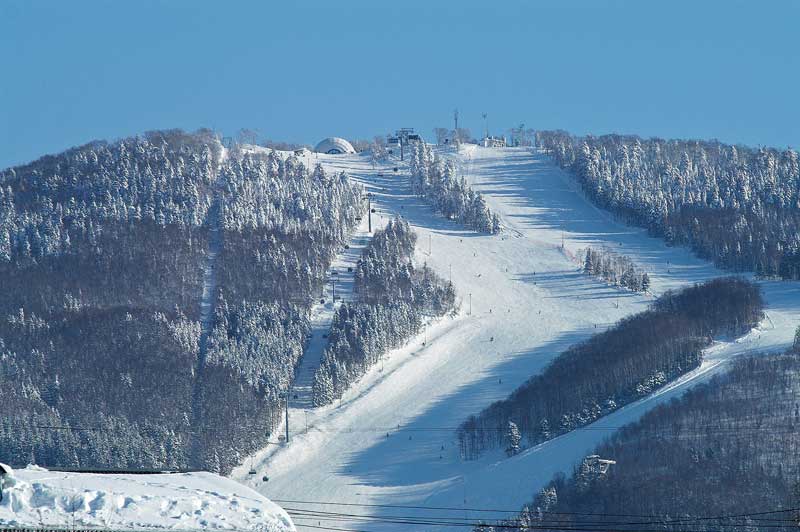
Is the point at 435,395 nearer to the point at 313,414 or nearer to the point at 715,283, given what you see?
the point at 313,414

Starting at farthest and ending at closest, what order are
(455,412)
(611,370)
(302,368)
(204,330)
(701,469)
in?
(204,330)
(302,368)
(455,412)
(611,370)
(701,469)

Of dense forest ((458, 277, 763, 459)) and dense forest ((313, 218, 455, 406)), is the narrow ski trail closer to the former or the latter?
dense forest ((313, 218, 455, 406))

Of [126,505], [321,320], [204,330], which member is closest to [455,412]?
[321,320]

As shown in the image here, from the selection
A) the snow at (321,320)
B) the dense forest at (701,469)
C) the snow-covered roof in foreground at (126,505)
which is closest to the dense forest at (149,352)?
the snow at (321,320)

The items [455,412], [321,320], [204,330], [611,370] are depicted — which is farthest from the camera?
[321,320]

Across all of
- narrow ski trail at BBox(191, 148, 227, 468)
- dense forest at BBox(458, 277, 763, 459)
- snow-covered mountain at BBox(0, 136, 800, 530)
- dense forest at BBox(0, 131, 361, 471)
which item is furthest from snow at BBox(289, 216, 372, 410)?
dense forest at BBox(458, 277, 763, 459)

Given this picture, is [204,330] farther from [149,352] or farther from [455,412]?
[455,412]

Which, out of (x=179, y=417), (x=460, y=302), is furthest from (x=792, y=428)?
(x=460, y=302)
